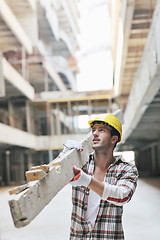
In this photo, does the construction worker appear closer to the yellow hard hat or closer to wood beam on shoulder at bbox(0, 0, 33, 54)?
the yellow hard hat

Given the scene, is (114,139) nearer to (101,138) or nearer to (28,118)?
(101,138)

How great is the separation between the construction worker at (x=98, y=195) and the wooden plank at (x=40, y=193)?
0.17 m

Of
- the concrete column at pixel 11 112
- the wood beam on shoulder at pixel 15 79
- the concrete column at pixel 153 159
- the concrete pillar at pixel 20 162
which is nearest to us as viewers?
the wood beam on shoulder at pixel 15 79

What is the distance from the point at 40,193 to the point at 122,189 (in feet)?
2.08

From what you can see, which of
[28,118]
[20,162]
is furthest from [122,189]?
[28,118]

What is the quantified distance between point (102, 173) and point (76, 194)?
11.8 inches

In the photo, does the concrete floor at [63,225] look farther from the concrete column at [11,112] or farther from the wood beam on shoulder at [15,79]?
the concrete column at [11,112]

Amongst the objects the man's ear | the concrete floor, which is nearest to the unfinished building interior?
the concrete floor

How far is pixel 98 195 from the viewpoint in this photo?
2980 millimetres

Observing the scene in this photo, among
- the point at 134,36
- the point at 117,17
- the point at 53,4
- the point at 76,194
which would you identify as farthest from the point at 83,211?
the point at 53,4

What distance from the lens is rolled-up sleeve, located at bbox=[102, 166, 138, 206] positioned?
2.53 meters

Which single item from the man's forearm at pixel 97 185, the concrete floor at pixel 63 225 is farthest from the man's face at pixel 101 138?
the concrete floor at pixel 63 225

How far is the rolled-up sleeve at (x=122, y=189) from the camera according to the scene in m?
2.53

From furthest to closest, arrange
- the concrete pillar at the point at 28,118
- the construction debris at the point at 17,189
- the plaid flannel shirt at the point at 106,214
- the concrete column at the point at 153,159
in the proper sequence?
the concrete pillar at the point at 28,118, the concrete column at the point at 153,159, the plaid flannel shirt at the point at 106,214, the construction debris at the point at 17,189
